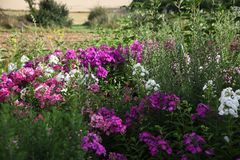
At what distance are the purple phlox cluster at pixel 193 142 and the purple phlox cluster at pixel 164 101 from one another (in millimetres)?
396

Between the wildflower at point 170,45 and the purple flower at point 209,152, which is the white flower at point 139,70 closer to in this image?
the wildflower at point 170,45

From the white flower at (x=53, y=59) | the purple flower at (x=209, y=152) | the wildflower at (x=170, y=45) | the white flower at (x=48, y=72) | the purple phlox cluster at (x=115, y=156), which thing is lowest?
the purple phlox cluster at (x=115, y=156)

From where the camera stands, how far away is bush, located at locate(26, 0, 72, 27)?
72.4ft

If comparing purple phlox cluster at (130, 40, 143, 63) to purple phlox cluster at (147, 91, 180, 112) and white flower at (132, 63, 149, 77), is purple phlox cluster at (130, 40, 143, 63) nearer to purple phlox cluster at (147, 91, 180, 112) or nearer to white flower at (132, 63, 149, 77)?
white flower at (132, 63, 149, 77)

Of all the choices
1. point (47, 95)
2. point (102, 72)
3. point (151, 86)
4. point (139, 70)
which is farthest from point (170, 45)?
point (47, 95)

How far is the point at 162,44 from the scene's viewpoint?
5.11m

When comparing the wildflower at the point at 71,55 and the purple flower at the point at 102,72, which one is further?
the wildflower at the point at 71,55

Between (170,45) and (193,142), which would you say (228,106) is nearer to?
(193,142)

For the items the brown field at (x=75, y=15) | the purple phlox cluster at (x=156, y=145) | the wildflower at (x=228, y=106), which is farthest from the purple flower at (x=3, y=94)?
the brown field at (x=75, y=15)

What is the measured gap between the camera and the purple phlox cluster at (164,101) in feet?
11.8

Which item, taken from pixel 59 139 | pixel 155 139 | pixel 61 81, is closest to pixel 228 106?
pixel 155 139

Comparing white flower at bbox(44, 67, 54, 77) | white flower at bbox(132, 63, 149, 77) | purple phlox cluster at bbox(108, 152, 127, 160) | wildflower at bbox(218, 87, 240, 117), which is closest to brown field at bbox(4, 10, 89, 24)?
white flower at bbox(44, 67, 54, 77)

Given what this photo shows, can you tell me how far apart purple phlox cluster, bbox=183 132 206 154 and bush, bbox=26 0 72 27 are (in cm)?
1875

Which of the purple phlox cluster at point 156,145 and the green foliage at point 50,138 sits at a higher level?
the green foliage at point 50,138
